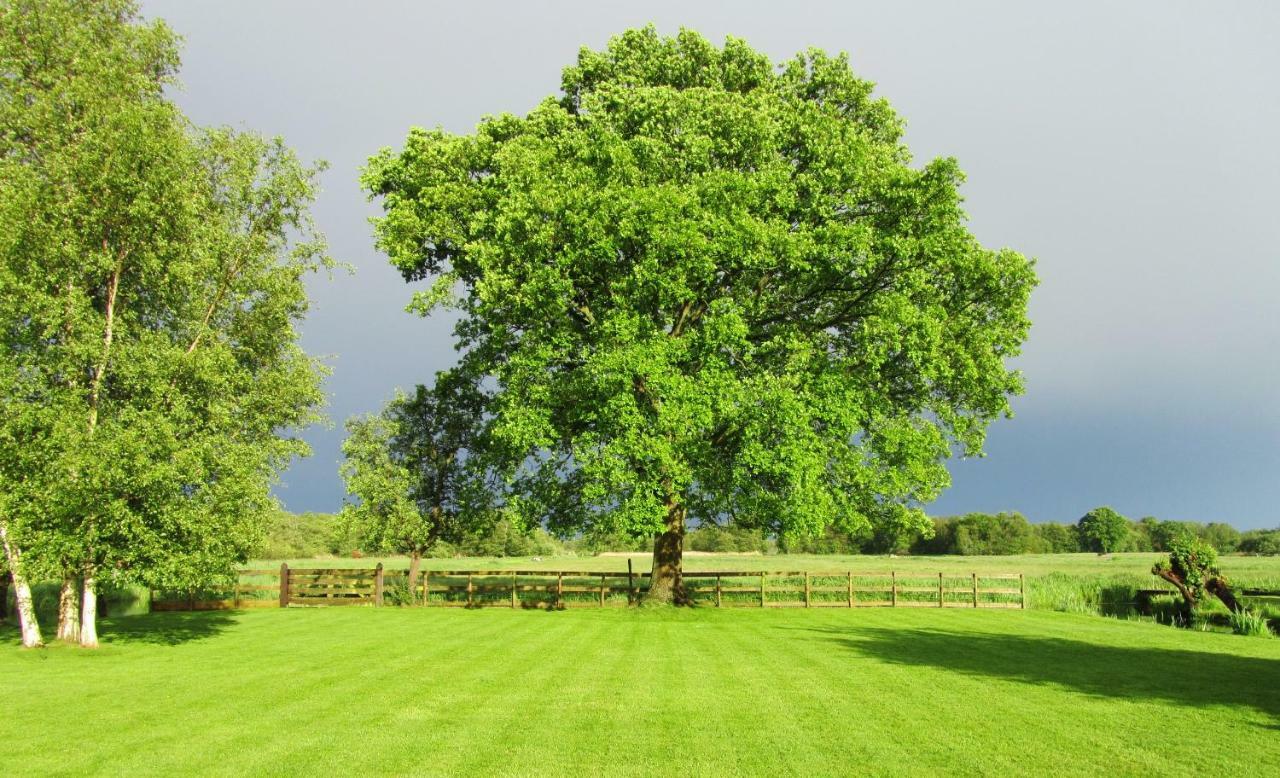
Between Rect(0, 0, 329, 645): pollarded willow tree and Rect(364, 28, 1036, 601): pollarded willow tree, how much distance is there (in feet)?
21.5

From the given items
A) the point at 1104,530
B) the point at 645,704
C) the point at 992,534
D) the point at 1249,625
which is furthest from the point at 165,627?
the point at 1104,530

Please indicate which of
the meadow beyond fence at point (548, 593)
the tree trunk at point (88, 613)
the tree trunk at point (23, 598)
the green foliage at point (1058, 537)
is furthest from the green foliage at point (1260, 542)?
the tree trunk at point (23, 598)

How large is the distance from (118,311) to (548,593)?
18786 mm

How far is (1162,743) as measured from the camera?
10.2 m

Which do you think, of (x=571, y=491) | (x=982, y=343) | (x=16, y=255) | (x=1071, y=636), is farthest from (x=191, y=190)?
(x=1071, y=636)

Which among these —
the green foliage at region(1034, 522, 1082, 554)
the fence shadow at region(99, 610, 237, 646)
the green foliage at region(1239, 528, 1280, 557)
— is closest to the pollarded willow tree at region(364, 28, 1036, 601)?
the fence shadow at region(99, 610, 237, 646)

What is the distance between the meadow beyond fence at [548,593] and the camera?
33.0 meters

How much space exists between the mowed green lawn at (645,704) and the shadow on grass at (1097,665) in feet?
0.31

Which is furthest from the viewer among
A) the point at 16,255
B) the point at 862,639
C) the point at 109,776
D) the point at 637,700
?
the point at 862,639

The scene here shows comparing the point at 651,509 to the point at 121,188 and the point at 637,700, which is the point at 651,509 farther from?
the point at 121,188

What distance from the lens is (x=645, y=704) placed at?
12.7 meters

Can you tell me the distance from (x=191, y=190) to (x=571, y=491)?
1540 centimetres

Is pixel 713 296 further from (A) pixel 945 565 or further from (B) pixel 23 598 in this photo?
(A) pixel 945 565

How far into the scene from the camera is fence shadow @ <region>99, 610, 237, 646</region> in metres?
22.5
